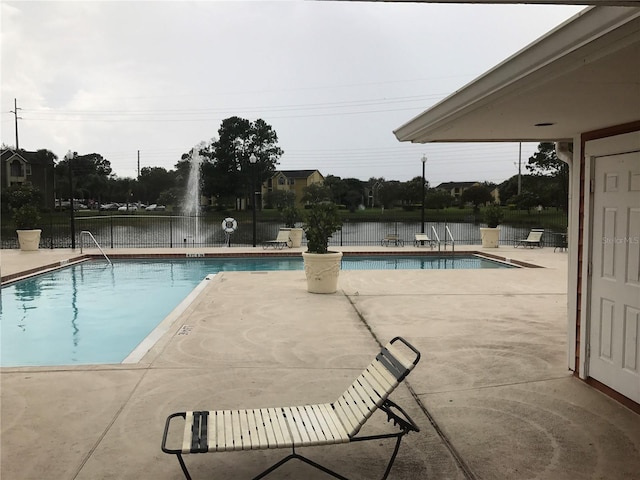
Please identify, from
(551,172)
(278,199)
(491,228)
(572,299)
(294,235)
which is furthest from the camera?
(278,199)

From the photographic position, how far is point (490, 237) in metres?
18.7

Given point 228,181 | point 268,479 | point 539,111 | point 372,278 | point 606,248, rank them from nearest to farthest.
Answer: point 268,479 → point 539,111 → point 606,248 → point 372,278 → point 228,181

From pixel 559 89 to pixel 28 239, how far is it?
18.0 m

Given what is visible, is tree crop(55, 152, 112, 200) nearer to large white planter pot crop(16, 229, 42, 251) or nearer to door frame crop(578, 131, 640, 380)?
large white planter pot crop(16, 229, 42, 251)

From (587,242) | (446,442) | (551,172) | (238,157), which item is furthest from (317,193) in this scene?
(446,442)

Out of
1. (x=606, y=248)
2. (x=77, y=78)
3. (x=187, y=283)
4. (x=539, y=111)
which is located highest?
(x=77, y=78)

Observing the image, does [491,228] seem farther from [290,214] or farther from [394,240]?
[290,214]

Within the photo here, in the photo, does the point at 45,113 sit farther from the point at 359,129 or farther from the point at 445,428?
the point at 445,428

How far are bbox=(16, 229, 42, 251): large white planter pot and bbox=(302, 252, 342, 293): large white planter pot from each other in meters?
12.0

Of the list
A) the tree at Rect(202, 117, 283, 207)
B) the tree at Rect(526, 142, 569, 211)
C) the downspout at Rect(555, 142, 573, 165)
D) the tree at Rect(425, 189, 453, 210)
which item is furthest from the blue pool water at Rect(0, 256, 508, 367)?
the tree at Rect(202, 117, 283, 207)

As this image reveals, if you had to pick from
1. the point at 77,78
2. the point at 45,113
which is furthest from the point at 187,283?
the point at 45,113

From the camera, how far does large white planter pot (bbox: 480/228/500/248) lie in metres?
18.6

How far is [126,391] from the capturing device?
4.45 meters

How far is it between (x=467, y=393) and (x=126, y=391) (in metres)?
2.82
